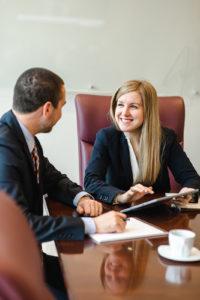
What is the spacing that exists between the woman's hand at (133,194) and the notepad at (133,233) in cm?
25

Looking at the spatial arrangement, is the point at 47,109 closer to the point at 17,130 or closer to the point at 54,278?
the point at 17,130

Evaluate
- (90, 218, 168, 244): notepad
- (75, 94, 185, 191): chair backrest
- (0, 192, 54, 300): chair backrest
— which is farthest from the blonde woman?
(0, 192, 54, 300): chair backrest

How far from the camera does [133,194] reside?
1677mm

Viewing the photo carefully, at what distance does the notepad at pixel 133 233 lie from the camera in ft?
4.04

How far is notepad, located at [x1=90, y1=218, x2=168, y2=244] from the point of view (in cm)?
123

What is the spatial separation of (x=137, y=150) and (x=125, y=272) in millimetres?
1188

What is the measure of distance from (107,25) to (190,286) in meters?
2.38

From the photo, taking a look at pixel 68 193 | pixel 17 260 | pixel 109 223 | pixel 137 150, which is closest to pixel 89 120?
pixel 137 150

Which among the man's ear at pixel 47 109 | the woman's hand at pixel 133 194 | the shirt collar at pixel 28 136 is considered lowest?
the woman's hand at pixel 133 194

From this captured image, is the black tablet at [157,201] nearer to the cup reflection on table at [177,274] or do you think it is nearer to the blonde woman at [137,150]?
the blonde woman at [137,150]

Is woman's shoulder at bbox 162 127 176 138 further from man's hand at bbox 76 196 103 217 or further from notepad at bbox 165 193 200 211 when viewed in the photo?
man's hand at bbox 76 196 103 217

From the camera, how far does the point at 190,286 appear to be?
939 mm

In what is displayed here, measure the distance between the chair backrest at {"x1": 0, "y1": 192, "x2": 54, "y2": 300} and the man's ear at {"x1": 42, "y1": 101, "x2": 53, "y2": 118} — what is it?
1014 millimetres

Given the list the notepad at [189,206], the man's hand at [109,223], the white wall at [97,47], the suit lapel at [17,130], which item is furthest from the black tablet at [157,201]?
the white wall at [97,47]
